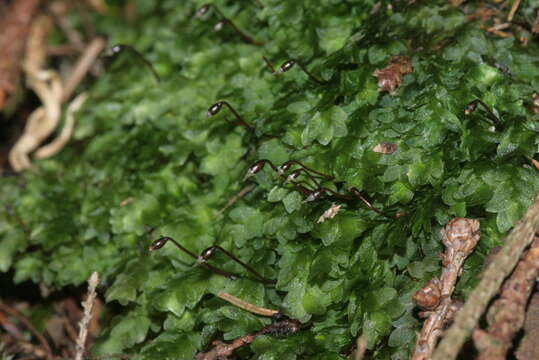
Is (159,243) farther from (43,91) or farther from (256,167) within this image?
(43,91)

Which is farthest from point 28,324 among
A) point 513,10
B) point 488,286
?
point 513,10

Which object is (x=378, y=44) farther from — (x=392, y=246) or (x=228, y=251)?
(x=228, y=251)

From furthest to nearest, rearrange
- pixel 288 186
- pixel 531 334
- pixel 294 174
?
pixel 288 186 → pixel 294 174 → pixel 531 334

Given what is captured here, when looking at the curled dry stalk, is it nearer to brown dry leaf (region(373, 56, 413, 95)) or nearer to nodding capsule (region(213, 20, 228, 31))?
nodding capsule (region(213, 20, 228, 31))

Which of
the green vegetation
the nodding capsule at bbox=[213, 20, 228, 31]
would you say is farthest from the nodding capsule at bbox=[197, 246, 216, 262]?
the nodding capsule at bbox=[213, 20, 228, 31]

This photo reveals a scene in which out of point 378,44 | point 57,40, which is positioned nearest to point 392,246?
point 378,44

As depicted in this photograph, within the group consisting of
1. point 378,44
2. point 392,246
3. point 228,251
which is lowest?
point 228,251
